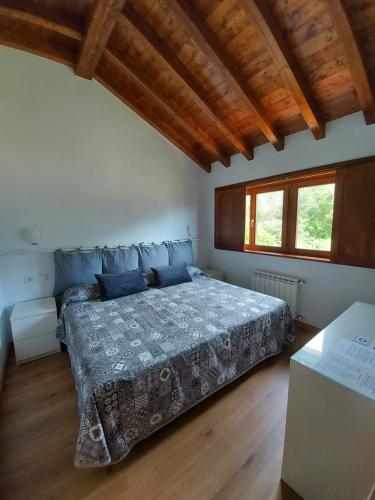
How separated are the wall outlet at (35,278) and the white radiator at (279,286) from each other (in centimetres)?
278

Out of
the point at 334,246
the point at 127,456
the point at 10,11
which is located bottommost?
the point at 127,456

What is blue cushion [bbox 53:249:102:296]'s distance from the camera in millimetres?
2531

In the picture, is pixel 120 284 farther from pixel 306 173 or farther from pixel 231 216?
pixel 306 173

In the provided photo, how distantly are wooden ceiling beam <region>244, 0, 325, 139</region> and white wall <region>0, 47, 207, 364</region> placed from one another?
1953 mm

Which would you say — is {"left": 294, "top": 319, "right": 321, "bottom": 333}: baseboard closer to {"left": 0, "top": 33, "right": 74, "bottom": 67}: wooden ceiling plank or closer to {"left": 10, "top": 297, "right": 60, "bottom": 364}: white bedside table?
{"left": 10, "top": 297, "right": 60, "bottom": 364}: white bedside table

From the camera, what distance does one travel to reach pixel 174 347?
5.05 ft

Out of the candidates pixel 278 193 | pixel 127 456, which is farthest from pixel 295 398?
pixel 278 193

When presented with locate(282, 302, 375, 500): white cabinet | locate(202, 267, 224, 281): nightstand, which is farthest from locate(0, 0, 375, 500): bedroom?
locate(202, 267, 224, 281): nightstand

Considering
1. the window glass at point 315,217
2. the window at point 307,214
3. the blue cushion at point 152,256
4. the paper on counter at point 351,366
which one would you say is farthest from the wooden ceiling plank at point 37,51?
the paper on counter at point 351,366

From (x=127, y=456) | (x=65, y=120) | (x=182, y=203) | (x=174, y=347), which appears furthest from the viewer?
(x=182, y=203)

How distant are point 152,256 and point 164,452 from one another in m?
2.20

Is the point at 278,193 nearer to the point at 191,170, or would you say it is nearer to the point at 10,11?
the point at 191,170

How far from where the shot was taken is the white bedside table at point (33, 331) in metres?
2.11

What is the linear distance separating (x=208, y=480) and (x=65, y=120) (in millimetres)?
3514
